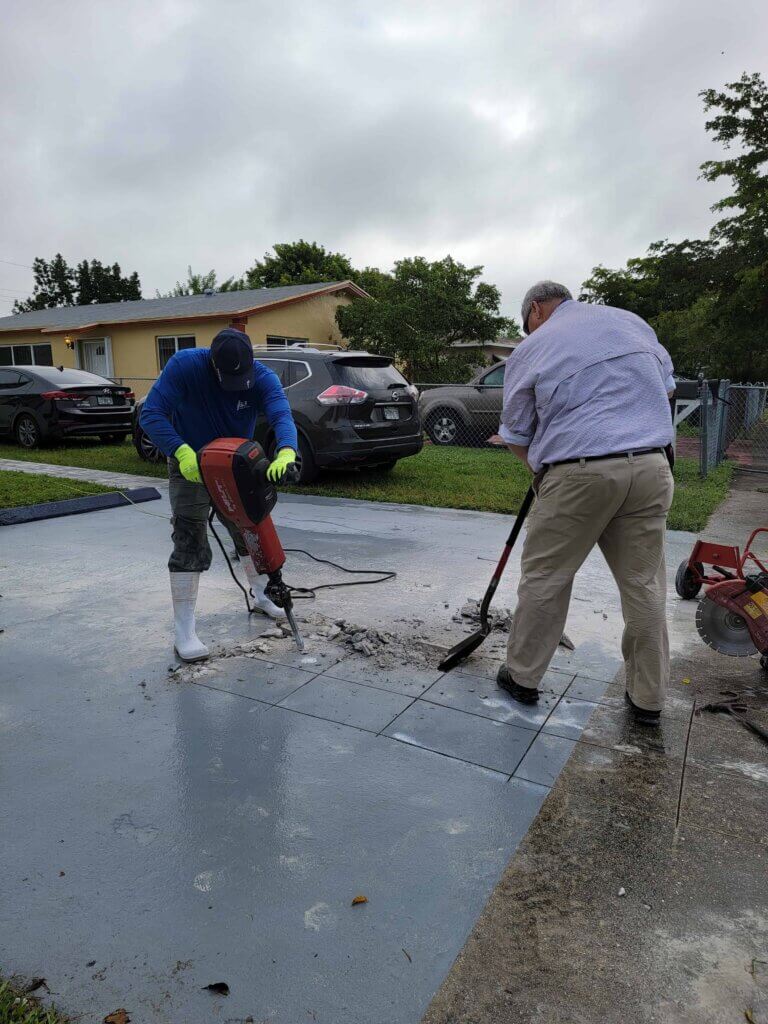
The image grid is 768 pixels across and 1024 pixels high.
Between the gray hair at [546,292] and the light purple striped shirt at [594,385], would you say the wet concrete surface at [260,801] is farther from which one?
the gray hair at [546,292]

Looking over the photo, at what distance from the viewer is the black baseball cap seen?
11.0 ft

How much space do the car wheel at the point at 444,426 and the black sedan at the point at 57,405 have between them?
5.67 metres

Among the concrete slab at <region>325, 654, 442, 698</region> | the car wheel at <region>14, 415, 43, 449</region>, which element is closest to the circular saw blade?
the concrete slab at <region>325, 654, 442, 698</region>

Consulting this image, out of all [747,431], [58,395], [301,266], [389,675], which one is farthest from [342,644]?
[301,266]

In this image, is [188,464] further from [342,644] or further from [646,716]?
[646,716]

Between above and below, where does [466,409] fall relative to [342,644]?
above

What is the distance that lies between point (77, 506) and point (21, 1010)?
6332 mm

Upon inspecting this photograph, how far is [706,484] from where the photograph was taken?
9.32 meters

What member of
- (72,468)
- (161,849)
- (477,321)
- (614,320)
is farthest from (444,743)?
(477,321)

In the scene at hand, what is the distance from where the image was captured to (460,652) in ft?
11.6

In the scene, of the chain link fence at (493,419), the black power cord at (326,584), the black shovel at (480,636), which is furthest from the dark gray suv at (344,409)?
the black shovel at (480,636)

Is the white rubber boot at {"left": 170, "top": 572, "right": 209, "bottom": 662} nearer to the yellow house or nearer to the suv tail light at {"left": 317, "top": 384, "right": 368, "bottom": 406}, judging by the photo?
the suv tail light at {"left": 317, "top": 384, "right": 368, "bottom": 406}

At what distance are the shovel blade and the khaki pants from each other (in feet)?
1.58

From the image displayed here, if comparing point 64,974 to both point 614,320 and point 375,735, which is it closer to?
point 375,735
